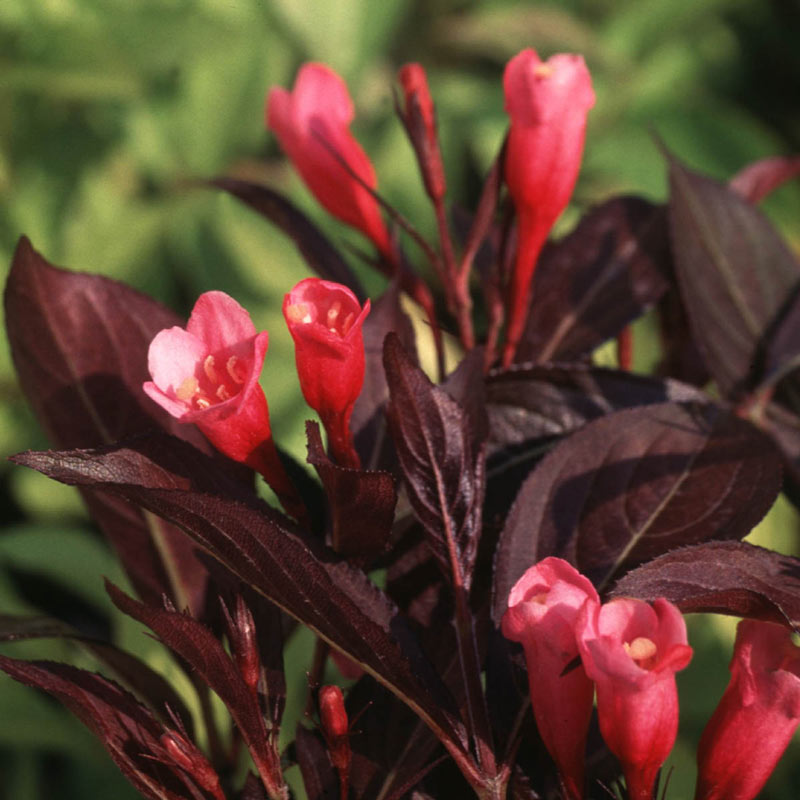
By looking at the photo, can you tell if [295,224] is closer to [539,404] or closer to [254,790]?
[539,404]

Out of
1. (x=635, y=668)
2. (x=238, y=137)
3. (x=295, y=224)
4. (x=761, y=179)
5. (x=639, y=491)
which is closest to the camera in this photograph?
(x=635, y=668)

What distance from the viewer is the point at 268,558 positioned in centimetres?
31

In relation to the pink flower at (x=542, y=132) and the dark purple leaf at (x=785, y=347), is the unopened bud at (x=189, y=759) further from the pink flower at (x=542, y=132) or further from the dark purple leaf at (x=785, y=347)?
the dark purple leaf at (x=785, y=347)

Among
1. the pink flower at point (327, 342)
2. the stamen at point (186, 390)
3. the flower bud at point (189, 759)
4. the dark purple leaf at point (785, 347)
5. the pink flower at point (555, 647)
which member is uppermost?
the pink flower at point (327, 342)

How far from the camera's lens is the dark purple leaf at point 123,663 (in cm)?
41

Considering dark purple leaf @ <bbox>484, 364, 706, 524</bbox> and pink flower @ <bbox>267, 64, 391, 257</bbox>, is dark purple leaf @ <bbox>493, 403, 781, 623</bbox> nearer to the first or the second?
dark purple leaf @ <bbox>484, 364, 706, 524</bbox>

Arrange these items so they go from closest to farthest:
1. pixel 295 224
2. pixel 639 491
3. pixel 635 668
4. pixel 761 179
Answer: pixel 635 668 → pixel 639 491 → pixel 295 224 → pixel 761 179

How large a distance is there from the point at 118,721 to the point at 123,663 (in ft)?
0.28

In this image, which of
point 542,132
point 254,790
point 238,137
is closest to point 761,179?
point 542,132

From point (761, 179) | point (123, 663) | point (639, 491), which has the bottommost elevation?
point (123, 663)

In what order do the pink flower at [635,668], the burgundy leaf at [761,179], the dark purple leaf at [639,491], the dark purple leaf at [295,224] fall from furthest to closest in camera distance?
the burgundy leaf at [761,179] < the dark purple leaf at [295,224] < the dark purple leaf at [639,491] < the pink flower at [635,668]

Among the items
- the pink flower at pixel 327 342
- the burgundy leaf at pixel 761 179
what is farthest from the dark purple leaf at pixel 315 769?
the burgundy leaf at pixel 761 179

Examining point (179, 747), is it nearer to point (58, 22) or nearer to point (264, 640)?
point (264, 640)

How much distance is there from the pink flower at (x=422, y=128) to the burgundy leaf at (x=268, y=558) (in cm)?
22
